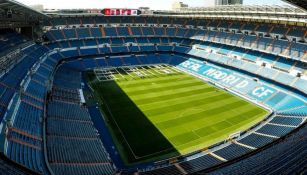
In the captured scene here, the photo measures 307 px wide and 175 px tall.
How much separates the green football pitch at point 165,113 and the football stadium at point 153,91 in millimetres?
179

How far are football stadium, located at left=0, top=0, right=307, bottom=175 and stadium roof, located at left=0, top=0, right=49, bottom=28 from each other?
0.24 metres

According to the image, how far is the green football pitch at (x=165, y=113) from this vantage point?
27672 mm

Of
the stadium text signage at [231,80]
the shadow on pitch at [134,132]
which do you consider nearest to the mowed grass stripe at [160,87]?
the shadow on pitch at [134,132]

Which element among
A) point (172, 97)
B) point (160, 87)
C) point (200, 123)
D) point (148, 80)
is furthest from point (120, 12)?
point (200, 123)

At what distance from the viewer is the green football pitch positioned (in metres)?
27.7

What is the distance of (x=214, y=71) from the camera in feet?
174

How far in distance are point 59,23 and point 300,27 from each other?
52208 millimetres

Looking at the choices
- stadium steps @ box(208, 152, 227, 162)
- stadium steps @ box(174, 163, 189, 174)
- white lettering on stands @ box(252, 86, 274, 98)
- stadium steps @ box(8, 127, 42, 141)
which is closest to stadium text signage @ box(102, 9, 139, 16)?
white lettering on stands @ box(252, 86, 274, 98)

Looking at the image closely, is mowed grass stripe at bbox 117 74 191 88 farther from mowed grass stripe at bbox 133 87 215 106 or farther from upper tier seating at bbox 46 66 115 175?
upper tier seating at bbox 46 66 115 175

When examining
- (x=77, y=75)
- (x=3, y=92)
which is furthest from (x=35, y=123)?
(x=77, y=75)

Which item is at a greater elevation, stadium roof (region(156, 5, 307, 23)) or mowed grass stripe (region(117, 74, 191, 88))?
stadium roof (region(156, 5, 307, 23))

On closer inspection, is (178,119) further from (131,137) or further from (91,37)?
(91,37)

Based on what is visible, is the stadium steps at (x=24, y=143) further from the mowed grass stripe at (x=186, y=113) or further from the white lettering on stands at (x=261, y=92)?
the white lettering on stands at (x=261, y=92)

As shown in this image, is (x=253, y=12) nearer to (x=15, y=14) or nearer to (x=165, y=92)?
(x=165, y=92)
